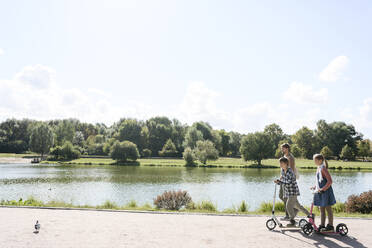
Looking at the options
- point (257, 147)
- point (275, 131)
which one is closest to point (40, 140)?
point (257, 147)

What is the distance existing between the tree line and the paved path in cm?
5489

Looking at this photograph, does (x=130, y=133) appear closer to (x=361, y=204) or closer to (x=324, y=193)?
(x=361, y=204)

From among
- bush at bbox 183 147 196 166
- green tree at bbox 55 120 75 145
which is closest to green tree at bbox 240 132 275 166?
bush at bbox 183 147 196 166

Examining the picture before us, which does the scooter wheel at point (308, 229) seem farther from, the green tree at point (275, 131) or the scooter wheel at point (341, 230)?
the green tree at point (275, 131)

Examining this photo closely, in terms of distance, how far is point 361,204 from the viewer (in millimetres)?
11906

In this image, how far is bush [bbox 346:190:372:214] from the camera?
1180 cm

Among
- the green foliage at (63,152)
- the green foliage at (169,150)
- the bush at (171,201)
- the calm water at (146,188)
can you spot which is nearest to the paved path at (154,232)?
the bush at (171,201)

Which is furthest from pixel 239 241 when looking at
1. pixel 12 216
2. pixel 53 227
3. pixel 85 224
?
pixel 12 216

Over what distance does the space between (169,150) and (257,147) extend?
36.4m

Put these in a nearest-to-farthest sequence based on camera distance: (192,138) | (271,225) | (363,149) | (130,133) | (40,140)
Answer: (271,225) → (40,140) → (363,149) → (192,138) → (130,133)

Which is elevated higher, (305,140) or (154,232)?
(305,140)

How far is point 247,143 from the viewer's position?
62.3m

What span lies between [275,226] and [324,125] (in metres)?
93.0

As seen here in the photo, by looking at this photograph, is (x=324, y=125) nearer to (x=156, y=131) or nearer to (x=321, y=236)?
(x=156, y=131)
